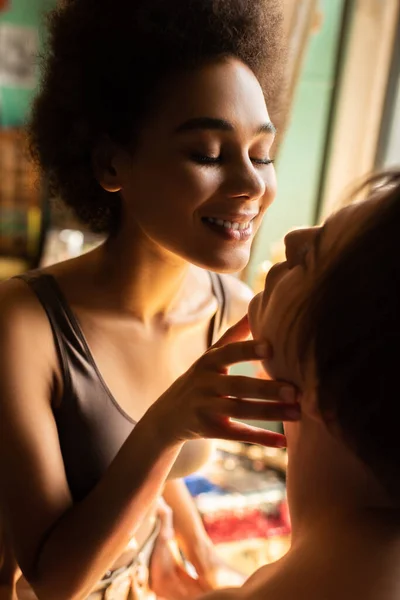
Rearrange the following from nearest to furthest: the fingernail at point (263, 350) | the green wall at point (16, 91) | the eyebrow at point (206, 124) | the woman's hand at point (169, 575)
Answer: the fingernail at point (263, 350), the eyebrow at point (206, 124), the woman's hand at point (169, 575), the green wall at point (16, 91)

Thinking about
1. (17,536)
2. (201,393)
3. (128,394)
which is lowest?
(17,536)

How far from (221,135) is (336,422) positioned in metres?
0.34

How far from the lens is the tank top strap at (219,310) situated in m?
0.99

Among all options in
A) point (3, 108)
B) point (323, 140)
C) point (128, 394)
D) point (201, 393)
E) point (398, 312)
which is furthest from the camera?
point (3, 108)

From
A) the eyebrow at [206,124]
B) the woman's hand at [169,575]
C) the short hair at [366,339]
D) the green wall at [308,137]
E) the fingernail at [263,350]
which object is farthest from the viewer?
the green wall at [308,137]

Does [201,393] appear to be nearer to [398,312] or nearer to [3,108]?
[398,312]

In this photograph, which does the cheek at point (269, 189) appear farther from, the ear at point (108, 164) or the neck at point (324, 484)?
the neck at point (324, 484)

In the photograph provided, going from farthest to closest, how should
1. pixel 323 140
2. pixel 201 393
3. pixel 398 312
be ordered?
pixel 323 140, pixel 201 393, pixel 398 312

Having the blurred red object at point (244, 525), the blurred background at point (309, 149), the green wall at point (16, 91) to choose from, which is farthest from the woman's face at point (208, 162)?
the green wall at point (16, 91)

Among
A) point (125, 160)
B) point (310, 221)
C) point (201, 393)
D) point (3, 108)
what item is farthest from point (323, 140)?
point (3, 108)

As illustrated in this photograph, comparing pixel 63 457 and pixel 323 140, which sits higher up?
pixel 323 140

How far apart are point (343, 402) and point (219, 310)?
52 cm

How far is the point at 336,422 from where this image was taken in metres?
0.51

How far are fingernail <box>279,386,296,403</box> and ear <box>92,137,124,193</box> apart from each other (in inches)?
14.3
